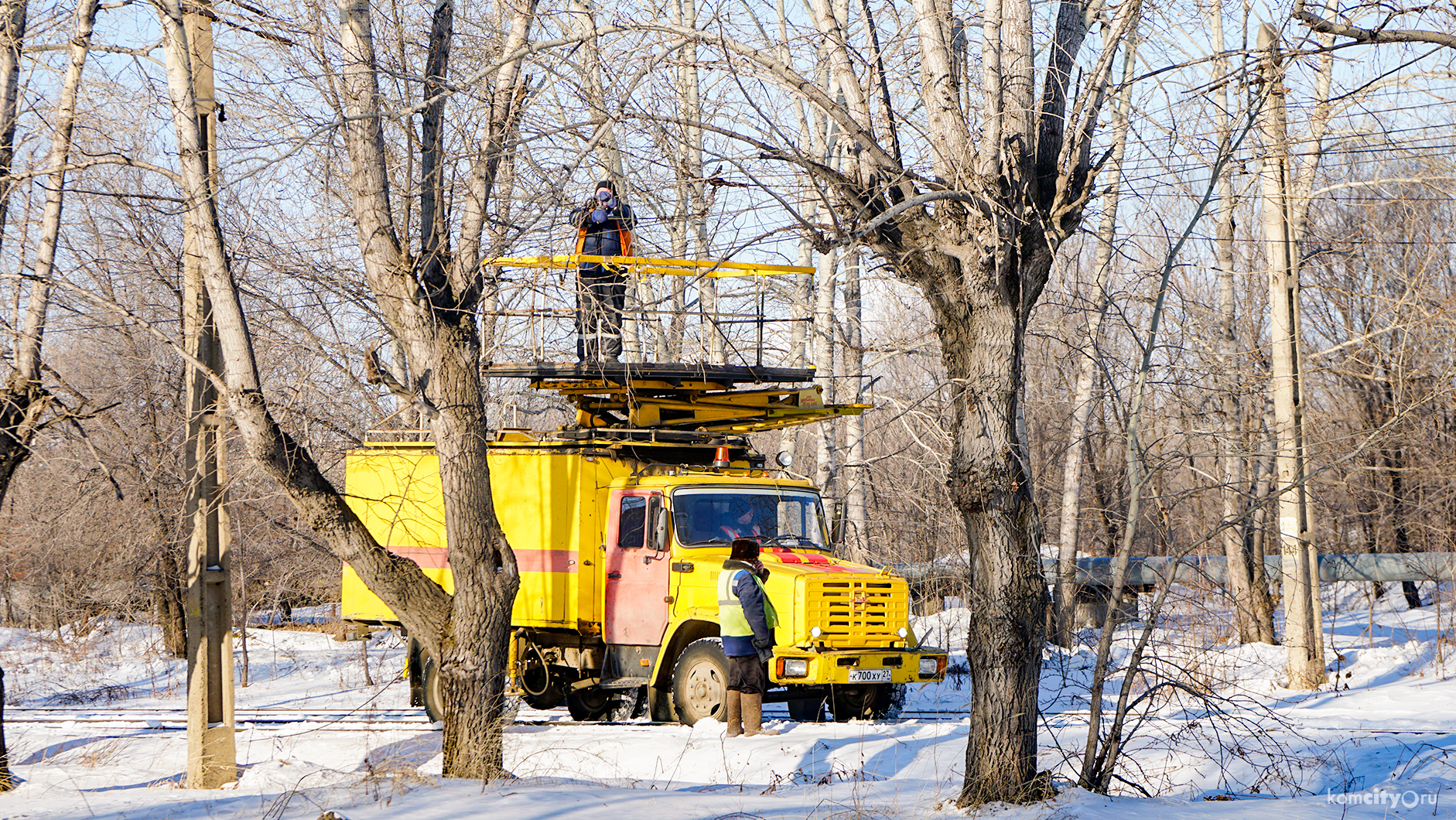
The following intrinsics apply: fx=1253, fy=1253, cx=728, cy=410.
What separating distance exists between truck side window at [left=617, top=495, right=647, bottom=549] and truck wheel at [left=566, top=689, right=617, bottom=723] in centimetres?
201

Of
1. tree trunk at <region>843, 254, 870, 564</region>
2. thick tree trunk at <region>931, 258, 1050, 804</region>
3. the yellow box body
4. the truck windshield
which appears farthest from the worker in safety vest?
tree trunk at <region>843, 254, 870, 564</region>

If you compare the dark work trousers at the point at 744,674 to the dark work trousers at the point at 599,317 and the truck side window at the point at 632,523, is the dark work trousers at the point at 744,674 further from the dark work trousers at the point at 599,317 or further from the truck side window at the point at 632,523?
the dark work trousers at the point at 599,317

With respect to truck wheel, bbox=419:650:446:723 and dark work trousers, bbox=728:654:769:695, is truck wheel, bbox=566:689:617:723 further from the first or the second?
dark work trousers, bbox=728:654:769:695

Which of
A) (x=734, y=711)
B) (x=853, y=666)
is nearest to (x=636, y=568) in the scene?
(x=734, y=711)

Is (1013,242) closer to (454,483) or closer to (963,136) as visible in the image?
(963,136)

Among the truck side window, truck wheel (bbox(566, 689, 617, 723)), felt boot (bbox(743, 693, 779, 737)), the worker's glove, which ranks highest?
the truck side window

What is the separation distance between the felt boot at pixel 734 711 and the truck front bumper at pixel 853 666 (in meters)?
0.41

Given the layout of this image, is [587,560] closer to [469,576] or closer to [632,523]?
[632,523]

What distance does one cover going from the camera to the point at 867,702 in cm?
1267

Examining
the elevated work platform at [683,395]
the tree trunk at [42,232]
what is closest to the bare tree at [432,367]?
the tree trunk at [42,232]

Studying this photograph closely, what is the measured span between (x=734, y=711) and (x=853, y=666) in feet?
4.13

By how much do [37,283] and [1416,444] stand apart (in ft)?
80.7

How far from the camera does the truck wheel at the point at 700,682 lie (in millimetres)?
12094

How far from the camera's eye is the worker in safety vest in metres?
11.2
